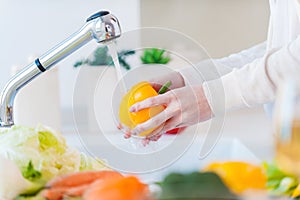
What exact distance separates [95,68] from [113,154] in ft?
0.49

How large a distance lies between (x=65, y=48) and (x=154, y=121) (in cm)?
18

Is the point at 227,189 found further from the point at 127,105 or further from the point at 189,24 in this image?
the point at 189,24

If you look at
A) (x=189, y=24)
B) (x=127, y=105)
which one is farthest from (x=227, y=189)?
(x=189, y=24)

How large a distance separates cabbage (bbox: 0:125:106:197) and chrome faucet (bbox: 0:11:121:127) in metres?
0.12

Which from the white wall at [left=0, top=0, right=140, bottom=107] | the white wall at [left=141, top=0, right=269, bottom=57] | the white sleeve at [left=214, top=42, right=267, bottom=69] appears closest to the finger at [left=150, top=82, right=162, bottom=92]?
the white sleeve at [left=214, top=42, right=267, bottom=69]

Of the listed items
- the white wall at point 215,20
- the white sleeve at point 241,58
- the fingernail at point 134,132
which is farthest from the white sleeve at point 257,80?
the white wall at point 215,20

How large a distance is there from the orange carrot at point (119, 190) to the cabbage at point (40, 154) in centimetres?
12

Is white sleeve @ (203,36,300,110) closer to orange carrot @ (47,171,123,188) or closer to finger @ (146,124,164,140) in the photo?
finger @ (146,124,164,140)

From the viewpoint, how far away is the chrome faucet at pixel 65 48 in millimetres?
745

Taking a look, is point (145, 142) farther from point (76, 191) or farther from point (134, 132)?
point (76, 191)

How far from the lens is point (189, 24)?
1.94 m

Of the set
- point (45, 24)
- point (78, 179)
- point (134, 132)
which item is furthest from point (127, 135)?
point (45, 24)

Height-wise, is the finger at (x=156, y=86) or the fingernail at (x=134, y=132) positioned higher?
the finger at (x=156, y=86)

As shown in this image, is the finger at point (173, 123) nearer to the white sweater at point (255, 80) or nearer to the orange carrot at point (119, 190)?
the white sweater at point (255, 80)
